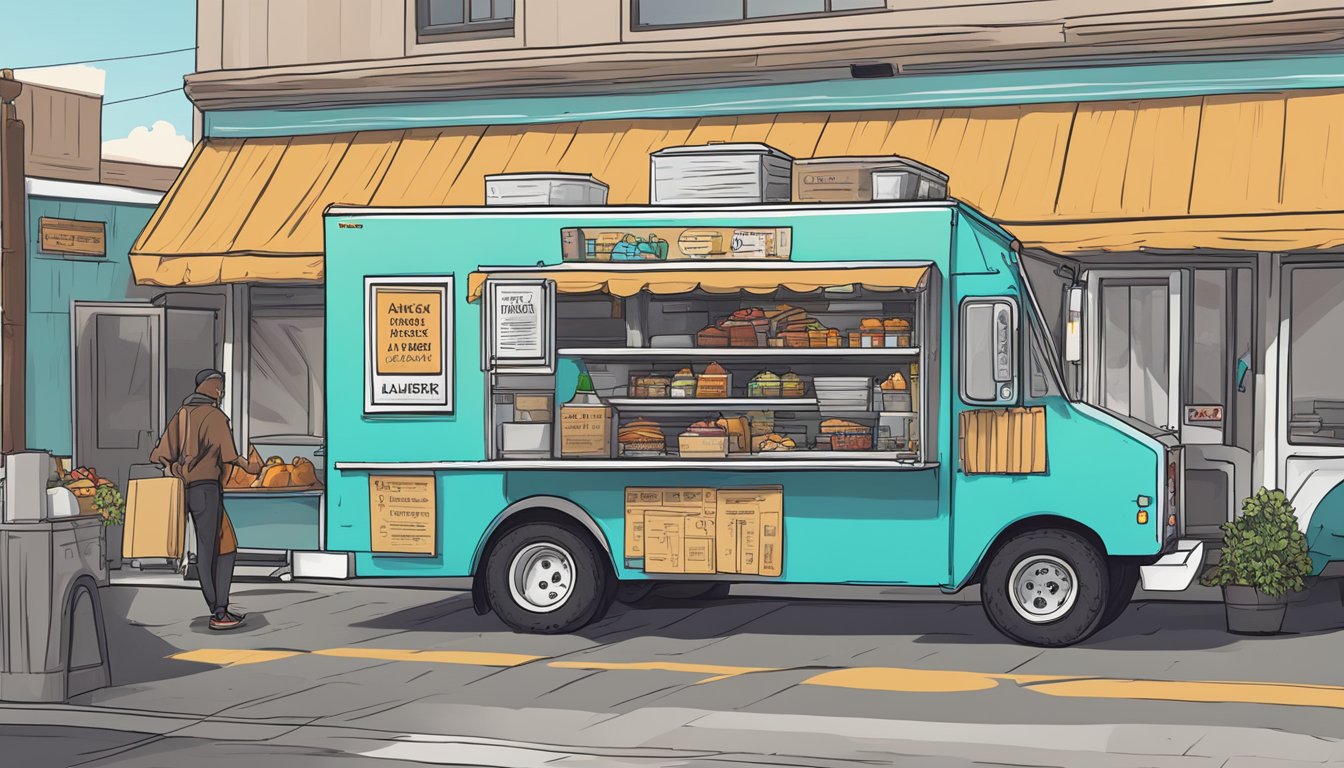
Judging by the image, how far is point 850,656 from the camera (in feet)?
36.9

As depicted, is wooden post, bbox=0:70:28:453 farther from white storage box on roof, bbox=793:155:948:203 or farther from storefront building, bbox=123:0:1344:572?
white storage box on roof, bbox=793:155:948:203

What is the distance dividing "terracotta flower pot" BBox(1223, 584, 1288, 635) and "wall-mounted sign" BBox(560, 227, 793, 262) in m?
3.86

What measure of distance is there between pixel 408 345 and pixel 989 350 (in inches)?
157

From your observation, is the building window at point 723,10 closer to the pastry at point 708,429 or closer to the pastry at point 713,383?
the pastry at point 713,383

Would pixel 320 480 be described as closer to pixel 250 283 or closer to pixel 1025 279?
pixel 250 283

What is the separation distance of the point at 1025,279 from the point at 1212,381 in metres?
4.24

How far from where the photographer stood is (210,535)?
12.4 meters

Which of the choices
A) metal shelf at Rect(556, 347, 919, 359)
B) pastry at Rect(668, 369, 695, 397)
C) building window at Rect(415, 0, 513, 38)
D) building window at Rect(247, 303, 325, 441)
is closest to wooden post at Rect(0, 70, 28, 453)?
building window at Rect(247, 303, 325, 441)

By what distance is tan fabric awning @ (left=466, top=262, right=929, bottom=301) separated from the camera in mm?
11641

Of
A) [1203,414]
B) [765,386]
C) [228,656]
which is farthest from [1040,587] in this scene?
[228,656]

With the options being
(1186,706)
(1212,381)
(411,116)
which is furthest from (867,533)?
(411,116)

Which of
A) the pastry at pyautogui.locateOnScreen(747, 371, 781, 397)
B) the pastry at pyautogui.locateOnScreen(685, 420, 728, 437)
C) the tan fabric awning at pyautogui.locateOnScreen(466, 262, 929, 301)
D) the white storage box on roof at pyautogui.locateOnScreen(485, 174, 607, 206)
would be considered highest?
the white storage box on roof at pyautogui.locateOnScreen(485, 174, 607, 206)

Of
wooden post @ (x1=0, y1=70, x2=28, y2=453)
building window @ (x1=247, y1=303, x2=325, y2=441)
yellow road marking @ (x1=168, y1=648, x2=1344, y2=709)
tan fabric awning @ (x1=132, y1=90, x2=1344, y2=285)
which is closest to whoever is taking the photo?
yellow road marking @ (x1=168, y1=648, x2=1344, y2=709)

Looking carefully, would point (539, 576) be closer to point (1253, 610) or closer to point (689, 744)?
point (689, 744)
